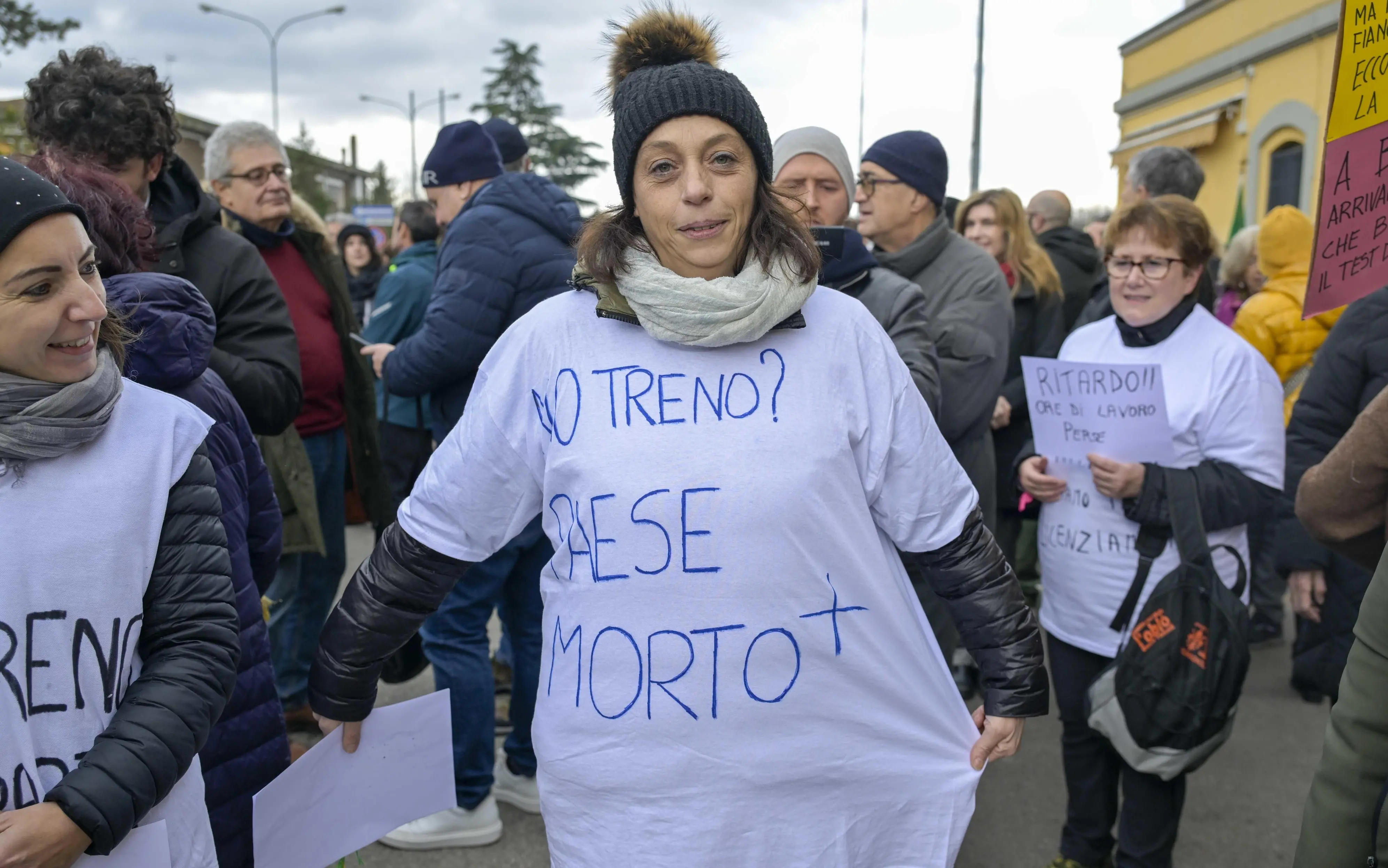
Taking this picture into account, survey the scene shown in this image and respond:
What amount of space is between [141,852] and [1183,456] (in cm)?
252

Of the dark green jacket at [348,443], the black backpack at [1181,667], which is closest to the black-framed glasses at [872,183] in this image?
the black backpack at [1181,667]

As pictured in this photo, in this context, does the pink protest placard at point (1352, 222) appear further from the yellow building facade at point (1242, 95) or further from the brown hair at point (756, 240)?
the yellow building facade at point (1242, 95)

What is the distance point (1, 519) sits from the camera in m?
1.55

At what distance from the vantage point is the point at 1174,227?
3000 millimetres

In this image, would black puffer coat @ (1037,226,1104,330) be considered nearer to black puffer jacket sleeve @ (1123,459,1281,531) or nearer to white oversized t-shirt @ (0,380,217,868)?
black puffer jacket sleeve @ (1123,459,1281,531)

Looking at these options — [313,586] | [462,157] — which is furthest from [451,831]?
[462,157]

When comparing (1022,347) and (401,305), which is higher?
(401,305)

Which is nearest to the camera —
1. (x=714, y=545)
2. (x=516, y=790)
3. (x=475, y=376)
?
(x=714, y=545)

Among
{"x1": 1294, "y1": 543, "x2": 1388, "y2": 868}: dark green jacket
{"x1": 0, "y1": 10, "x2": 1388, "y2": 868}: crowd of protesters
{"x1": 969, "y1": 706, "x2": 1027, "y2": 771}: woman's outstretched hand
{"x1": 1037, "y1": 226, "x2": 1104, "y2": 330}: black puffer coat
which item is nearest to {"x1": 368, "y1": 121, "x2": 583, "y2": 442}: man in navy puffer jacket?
{"x1": 0, "y1": 10, "x2": 1388, "y2": 868}: crowd of protesters

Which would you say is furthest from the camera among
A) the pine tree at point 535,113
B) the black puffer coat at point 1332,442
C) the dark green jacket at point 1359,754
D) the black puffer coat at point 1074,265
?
the pine tree at point 535,113

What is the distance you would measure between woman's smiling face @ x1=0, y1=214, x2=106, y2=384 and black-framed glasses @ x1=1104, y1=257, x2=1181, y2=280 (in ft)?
8.18

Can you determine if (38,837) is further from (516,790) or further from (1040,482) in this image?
(1040,482)

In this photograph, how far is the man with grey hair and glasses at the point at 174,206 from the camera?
8.91 feet

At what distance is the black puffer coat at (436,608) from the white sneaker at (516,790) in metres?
1.80
